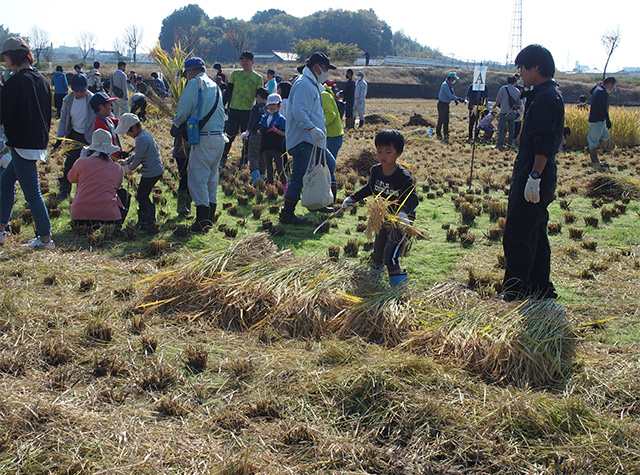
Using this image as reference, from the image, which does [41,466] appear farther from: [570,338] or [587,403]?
[570,338]

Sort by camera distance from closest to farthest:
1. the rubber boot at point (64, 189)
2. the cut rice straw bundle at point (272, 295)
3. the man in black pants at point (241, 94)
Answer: the cut rice straw bundle at point (272, 295) → the rubber boot at point (64, 189) → the man in black pants at point (241, 94)

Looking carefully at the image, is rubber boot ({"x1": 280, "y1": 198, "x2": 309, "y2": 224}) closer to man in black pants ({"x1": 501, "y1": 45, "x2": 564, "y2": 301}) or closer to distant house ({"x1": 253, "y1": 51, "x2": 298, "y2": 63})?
man in black pants ({"x1": 501, "y1": 45, "x2": 564, "y2": 301})

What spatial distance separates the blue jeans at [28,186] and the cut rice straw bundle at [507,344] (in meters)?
4.07

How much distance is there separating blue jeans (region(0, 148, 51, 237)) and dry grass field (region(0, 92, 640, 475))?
1.13 ft

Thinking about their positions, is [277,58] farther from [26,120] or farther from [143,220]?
[26,120]

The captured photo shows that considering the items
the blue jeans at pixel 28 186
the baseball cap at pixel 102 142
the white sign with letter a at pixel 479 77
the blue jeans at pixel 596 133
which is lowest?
the blue jeans at pixel 28 186

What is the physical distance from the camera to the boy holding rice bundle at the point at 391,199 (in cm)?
448

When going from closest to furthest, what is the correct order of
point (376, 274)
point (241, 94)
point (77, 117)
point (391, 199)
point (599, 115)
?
point (376, 274) → point (391, 199) → point (77, 117) → point (241, 94) → point (599, 115)

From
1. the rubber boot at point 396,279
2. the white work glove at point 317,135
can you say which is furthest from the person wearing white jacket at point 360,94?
the rubber boot at point 396,279

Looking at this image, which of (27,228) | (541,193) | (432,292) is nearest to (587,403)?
(432,292)

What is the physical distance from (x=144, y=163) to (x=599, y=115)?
10065 millimetres

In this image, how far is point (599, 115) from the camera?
1212 cm

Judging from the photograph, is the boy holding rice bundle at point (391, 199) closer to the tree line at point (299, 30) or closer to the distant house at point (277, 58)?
the distant house at point (277, 58)

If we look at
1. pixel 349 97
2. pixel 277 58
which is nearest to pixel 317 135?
pixel 349 97
